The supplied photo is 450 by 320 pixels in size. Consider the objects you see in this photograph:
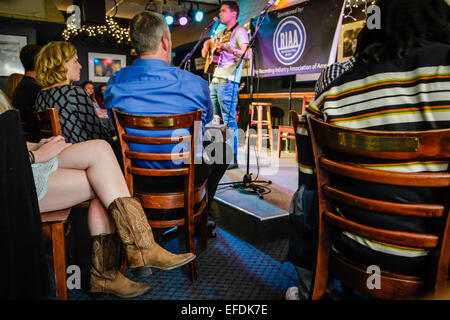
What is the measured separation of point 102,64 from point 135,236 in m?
9.45

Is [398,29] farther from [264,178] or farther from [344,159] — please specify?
[264,178]

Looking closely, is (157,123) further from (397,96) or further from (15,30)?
(15,30)

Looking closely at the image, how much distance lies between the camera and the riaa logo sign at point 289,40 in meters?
3.42

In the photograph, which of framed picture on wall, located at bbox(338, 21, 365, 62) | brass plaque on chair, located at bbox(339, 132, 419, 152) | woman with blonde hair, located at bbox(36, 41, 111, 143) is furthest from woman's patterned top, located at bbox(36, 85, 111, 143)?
framed picture on wall, located at bbox(338, 21, 365, 62)

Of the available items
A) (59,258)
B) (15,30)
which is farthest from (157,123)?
(15,30)

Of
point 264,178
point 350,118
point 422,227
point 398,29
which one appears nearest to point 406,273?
point 422,227

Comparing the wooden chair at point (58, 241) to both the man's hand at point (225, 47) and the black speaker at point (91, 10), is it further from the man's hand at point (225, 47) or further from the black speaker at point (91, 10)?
the black speaker at point (91, 10)

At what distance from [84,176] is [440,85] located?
132cm

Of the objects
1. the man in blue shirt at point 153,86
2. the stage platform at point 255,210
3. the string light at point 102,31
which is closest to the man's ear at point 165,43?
the man in blue shirt at point 153,86

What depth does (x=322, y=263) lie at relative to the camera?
0.94 metres

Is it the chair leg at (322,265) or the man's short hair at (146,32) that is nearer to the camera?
the chair leg at (322,265)

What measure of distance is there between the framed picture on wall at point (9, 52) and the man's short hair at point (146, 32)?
255 inches

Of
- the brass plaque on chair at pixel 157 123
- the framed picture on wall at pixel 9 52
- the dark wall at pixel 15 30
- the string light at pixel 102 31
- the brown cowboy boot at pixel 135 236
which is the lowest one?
the brown cowboy boot at pixel 135 236
